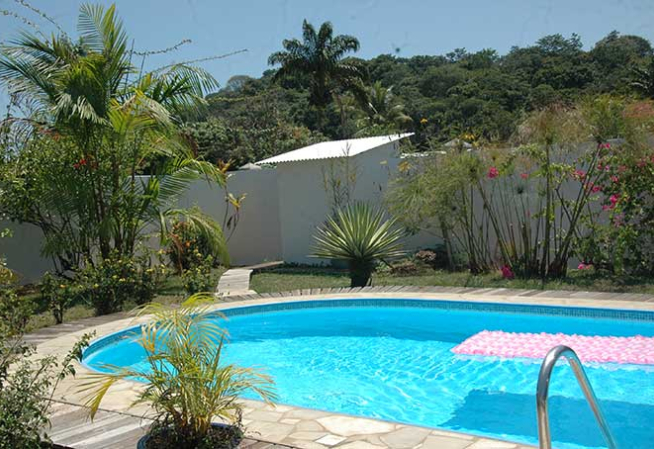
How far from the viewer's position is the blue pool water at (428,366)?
5212 mm

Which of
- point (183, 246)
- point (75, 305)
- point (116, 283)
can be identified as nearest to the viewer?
point (116, 283)

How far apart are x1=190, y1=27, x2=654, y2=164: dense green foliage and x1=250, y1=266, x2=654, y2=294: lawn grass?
8.45m

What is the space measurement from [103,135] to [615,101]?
7.47m

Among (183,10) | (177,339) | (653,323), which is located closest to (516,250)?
(653,323)

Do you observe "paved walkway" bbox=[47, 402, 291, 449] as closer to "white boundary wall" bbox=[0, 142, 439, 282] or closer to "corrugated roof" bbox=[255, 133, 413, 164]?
"white boundary wall" bbox=[0, 142, 439, 282]

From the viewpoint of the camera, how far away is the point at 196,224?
35.3 feet

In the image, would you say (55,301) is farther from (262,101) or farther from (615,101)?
(262,101)

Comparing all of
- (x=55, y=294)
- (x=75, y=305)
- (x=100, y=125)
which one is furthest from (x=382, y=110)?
(x=55, y=294)

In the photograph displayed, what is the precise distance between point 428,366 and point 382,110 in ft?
99.6

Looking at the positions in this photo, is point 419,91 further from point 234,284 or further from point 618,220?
point 618,220

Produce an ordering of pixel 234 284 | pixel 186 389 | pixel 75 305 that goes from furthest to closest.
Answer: pixel 234 284 → pixel 75 305 → pixel 186 389

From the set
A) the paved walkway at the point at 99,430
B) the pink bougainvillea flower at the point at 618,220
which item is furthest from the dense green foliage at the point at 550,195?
the paved walkway at the point at 99,430

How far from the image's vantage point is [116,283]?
9.23m

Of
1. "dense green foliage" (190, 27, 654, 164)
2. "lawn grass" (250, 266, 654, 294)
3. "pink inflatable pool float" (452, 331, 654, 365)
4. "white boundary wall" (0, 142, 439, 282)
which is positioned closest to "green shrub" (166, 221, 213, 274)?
"lawn grass" (250, 266, 654, 294)
